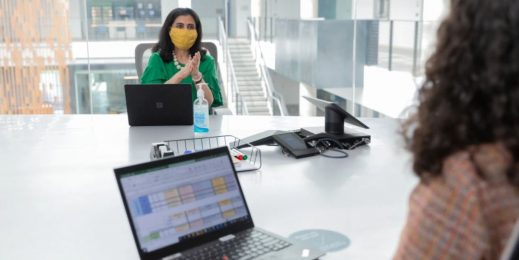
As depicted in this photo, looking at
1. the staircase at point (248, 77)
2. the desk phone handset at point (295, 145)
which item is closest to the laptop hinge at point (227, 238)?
the desk phone handset at point (295, 145)

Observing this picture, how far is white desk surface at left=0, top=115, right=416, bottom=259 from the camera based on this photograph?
4.91ft

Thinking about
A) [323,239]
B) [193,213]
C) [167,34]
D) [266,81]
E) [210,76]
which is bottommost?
[266,81]

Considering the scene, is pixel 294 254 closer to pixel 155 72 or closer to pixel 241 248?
pixel 241 248

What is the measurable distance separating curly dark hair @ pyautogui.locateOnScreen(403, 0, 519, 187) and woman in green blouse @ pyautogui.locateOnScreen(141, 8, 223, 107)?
2.50 m

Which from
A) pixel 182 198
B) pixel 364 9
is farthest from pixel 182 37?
pixel 364 9

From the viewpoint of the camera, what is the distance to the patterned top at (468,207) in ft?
2.66

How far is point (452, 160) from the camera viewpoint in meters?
0.83

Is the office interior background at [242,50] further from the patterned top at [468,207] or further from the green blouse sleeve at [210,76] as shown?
the patterned top at [468,207]

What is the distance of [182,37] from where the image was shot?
336 centimetres

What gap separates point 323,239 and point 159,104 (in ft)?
5.03

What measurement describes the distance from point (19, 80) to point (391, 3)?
388 cm

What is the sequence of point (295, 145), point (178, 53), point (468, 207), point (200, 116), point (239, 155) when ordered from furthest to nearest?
1. point (178, 53)
2. point (200, 116)
3. point (295, 145)
4. point (239, 155)
5. point (468, 207)

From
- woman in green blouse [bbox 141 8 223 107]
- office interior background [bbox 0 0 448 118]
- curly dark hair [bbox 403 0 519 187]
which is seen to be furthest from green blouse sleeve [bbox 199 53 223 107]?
curly dark hair [bbox 403 0 519 187]

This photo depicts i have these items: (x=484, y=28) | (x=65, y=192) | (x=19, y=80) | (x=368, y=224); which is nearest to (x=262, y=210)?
(x=368, y=224)
